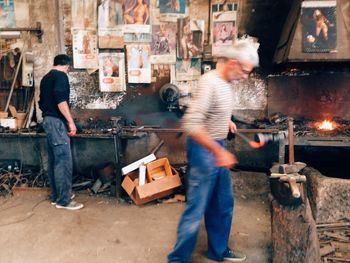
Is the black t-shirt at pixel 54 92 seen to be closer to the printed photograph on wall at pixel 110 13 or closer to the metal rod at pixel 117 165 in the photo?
the metal rod at pixel 117 165

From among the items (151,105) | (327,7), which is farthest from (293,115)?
(151,105)

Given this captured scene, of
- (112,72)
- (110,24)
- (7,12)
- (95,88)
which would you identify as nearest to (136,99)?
(112,72)

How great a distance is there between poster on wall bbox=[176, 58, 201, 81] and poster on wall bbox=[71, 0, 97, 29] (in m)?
1.62

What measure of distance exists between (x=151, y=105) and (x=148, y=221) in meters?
2.30

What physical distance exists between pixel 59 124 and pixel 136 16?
2.37 meters

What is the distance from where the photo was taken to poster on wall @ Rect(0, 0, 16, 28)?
6.30 meters

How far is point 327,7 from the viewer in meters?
5.05

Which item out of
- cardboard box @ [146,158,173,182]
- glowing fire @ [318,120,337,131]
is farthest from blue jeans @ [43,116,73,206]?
glowing fire @ [318,120,337,131]

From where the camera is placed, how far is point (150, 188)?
203 inches

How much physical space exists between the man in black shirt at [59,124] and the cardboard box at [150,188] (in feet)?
2.41

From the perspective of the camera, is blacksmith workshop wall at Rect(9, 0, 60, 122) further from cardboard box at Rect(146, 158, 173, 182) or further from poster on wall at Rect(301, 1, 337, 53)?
poster on wall at Rect(301, 1, 337, 53)

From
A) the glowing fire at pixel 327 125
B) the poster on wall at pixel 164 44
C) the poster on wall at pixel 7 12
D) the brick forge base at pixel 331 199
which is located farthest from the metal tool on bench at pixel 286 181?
the poster on wall at pixel 7 12

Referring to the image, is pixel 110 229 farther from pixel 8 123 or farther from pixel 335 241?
pixel 8 123

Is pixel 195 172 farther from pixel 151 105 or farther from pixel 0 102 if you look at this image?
pixel 0 102
